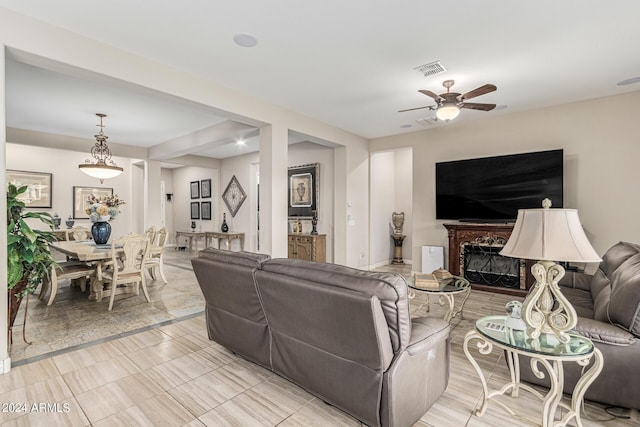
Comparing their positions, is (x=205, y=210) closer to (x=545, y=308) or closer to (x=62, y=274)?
(x=62, y=274)

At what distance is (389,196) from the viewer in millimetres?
7621

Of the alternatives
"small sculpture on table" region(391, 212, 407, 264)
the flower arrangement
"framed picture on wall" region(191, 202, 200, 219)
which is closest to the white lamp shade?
the flower arrangement

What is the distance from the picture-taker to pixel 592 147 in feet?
14.2

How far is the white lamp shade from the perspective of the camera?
1.57m

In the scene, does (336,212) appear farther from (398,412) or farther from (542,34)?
(398,412)

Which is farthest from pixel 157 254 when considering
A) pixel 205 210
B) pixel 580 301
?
pixel 580 301

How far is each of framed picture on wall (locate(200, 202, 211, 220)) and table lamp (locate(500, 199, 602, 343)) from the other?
8572 mm

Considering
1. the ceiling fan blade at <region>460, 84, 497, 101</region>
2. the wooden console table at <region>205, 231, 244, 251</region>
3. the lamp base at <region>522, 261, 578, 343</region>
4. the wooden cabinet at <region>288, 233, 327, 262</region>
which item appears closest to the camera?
the lamp base at <region>522, 261, 578, 343</region>

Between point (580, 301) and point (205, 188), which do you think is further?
point (205, 188)

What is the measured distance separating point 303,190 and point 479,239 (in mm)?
3581

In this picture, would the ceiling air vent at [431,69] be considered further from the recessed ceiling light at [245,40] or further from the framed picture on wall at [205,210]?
the framed picture on wall at [205,210]

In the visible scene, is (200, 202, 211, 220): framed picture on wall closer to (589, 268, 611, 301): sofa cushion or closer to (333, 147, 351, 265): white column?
(333, 147, 351, 265): white column

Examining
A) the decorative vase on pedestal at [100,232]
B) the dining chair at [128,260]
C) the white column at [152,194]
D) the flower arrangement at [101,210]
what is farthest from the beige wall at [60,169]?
the dining chair at [128,260]

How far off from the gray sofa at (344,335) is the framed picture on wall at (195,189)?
7.87 m
